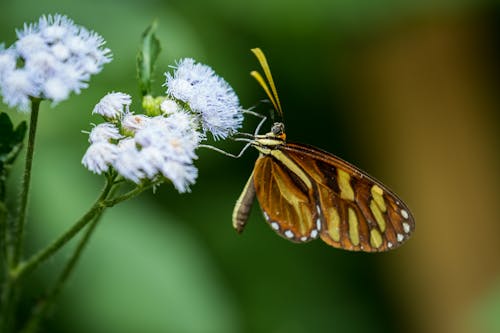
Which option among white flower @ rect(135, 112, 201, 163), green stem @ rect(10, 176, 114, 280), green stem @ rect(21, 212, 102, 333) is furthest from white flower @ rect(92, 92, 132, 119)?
green stem @ rect(21, 212, 102, 333)

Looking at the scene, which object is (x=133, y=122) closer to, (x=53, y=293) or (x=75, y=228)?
(x=75, y=228)

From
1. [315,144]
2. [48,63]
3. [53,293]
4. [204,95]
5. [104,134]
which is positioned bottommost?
[53,293]

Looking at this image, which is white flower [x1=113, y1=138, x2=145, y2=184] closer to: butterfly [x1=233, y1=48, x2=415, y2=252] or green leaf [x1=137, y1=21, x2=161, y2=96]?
green leaf [x1=137, y1=21, x2=161, y2=96]

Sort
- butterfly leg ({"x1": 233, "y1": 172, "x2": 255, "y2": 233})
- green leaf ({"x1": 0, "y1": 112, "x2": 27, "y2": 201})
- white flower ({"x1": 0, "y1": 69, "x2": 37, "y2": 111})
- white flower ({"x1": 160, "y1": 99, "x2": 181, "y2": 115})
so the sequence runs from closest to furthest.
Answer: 1. white flower ({"x1": 0, "y1": 69, "x2": 37, "y2": 111})
2. green leaf ({"x1": 0, "y1": 112, "x2": 27, "y2": 201})
3. white flower ({"x1": 160, "y1": 99, "x2": 181, "y2": 115})
4. butterfly leg ({"x1": 233, "y1": 172, "x2": 255, "y2": 233})

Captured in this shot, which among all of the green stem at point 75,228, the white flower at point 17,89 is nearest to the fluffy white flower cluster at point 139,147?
the green stem at point 75,228

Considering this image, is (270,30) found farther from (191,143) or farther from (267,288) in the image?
(191,143)

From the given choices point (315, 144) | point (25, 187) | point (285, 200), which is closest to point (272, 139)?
point (285, 200)

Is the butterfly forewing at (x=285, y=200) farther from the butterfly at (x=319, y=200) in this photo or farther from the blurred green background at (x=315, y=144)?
the blurred green background at (x=315, y=144)
